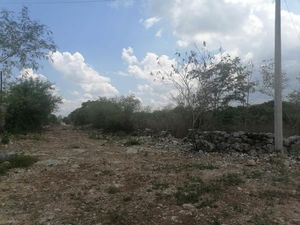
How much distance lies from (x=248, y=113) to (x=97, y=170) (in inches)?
431

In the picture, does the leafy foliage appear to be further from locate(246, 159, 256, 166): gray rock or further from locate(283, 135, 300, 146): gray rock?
locate(246, 159, 256, 166): gray rock

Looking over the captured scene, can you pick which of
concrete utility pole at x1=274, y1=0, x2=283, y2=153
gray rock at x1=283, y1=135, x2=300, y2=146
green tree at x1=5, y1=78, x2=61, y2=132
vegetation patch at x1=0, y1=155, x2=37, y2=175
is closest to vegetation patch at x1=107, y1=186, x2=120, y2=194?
vegetation patch at x1=0, y1=155, x2=37, y2=175

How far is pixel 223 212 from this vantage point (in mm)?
6512

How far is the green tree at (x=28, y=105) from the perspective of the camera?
22.8m

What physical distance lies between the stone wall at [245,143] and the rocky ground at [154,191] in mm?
974

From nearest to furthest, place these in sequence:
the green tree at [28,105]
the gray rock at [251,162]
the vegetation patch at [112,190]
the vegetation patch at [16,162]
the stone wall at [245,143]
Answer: the vegetation patch at [112,190] < the vegetation patch at [16,162] < the gray rock at [251,162] < the stone wall at [245,143] < the green tree at [28,105]

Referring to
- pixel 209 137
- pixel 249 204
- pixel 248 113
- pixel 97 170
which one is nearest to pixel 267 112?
pixel 248 113

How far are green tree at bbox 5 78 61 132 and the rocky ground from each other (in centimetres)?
1257

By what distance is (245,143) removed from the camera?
40.8 feet

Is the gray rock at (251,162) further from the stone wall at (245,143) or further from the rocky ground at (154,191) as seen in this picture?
the stone wall at (245,143)

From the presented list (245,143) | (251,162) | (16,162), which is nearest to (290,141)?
(245,143)

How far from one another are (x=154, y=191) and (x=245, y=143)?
5.51 meters

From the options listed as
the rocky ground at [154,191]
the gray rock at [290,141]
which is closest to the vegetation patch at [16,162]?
the rocky ground at [154,191]

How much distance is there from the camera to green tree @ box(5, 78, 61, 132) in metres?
22.8
